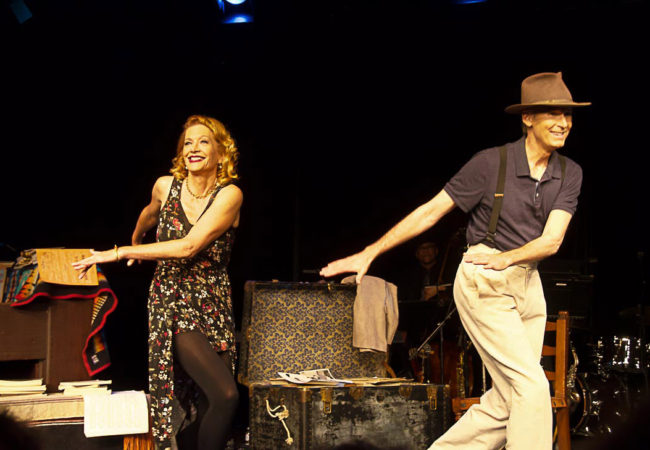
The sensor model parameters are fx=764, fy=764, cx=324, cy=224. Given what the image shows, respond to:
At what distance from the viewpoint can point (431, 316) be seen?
6.62 meters

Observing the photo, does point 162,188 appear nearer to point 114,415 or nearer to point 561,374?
point 114,415

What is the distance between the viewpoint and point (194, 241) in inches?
136

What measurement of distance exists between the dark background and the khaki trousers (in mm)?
3435

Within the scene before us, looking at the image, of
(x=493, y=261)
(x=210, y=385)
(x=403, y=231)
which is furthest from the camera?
(x=210, y=385)

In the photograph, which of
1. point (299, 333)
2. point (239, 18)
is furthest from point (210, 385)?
point (239, 18)

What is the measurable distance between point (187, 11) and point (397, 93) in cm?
213

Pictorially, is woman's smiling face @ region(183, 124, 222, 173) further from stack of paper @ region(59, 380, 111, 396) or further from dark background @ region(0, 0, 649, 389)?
dark background @ region(0, 0, 649, 389)

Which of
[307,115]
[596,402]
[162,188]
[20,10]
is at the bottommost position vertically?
[596,402]

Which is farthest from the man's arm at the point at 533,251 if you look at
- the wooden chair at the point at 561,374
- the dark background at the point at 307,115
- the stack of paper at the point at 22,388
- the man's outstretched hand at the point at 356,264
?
the dark background at the point at 307,115

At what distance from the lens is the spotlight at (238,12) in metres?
6.27

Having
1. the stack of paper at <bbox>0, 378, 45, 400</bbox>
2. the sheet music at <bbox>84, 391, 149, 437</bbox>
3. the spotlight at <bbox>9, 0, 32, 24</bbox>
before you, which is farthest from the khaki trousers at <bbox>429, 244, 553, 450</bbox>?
the spotlight at <bbox>9, 0, 32, 24</bbox>

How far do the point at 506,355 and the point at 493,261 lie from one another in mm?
398

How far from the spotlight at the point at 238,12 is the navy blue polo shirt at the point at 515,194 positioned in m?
3.58

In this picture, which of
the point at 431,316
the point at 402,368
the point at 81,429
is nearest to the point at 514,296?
the point at 81,429
